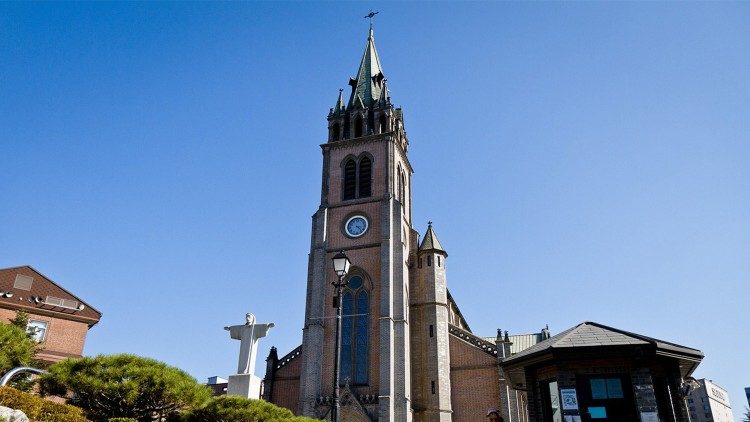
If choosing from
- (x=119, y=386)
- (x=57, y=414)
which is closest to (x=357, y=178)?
(x=119, y=386)

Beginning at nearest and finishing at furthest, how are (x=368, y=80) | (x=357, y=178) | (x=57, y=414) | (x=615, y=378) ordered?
(x=615, y=378)
(x=57, y=414)
(x=357, y=178)
(x=368, y=80)

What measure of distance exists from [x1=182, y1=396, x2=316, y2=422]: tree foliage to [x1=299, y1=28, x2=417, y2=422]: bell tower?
51.6 feet

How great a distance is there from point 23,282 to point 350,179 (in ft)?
69.5

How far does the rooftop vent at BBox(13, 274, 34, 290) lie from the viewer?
3369 centimetres

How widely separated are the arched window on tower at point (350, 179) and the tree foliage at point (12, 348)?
23.4 m

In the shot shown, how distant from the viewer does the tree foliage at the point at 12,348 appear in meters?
20.2

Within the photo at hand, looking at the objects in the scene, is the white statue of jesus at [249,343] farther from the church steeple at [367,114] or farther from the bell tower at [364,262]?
the church steeple at [367,114]

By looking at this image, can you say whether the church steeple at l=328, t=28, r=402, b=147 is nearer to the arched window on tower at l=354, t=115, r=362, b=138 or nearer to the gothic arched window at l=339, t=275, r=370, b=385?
the arched window on tower at l=354, t=115, r=362, b=138

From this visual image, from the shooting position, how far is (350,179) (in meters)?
42.3

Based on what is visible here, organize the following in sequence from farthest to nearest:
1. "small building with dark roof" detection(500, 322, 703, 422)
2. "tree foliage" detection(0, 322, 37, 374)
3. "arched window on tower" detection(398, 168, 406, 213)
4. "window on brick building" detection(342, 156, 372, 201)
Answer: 1. "arched window on tower" detection(398, 168, 406, 213)
2. "window on brick building" detection(342, 156, 372, 201)
3. "tree foliage" detection(0, 322, 37, 374)
4. "small building with dark roof" detection(500, 322, 703, 422)

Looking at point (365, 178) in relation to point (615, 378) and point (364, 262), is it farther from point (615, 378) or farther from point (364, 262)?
point (615, 378)

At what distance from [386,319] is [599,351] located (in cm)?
2242

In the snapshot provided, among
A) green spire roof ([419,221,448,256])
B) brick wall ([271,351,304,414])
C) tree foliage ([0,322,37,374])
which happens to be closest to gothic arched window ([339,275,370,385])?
brick wall ([271,351,304,414])

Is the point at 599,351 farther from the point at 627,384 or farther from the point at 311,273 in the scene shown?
the point at 311,273
